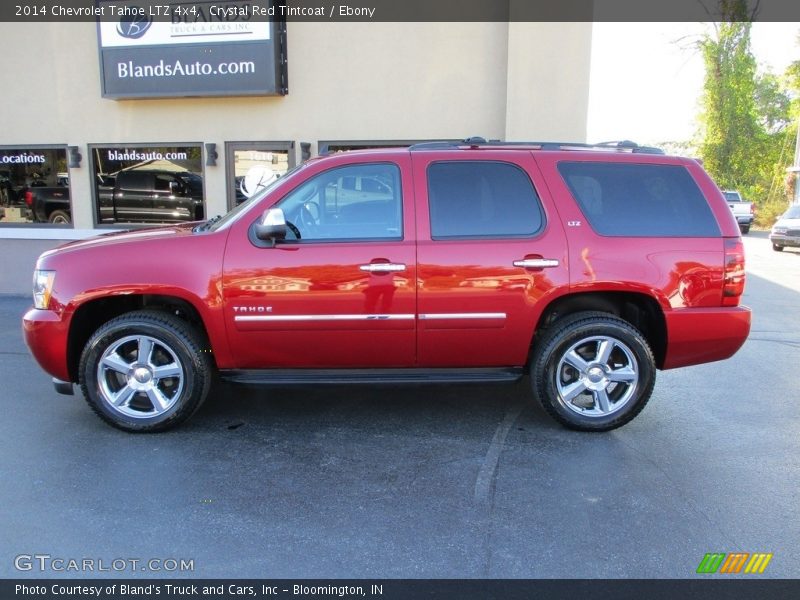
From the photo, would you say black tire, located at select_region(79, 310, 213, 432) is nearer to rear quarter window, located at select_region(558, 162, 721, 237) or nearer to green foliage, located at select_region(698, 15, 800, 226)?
rear quarter window, located at select_region(558, 162, 721, 237)

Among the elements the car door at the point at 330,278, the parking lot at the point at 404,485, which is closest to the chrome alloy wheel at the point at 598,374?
the parking lot at the point at 404,485

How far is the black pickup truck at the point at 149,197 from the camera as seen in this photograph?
9.17 metres

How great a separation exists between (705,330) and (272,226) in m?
3.11

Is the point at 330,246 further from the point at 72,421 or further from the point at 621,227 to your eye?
the point at 72,421

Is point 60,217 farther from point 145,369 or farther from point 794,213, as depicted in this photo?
point 794,213

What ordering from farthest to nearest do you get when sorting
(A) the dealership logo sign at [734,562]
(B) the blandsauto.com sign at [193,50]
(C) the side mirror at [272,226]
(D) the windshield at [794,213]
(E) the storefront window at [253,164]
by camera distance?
(D) the windshield at [794,213], (E) the storefront window at [253,164], (B) the blandsauto.com sign at [193,50], (C) the side mirror at [272,226], (A) the dealership logo sign at [734,562]

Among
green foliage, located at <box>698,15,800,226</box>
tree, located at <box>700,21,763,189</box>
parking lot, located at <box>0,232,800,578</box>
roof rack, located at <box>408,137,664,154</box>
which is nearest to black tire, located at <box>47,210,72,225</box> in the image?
parking lot, located at <box>0,232,800,578</box>

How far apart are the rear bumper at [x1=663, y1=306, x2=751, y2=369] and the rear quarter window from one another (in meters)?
0.56

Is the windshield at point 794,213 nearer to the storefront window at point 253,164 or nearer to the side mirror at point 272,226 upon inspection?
the storefront window at point 253,164

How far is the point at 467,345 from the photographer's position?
169 inches

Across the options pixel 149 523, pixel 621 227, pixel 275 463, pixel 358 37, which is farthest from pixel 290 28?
pixel 149 523

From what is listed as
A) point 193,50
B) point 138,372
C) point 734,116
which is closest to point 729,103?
point 734,116

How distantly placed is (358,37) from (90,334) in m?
5.89

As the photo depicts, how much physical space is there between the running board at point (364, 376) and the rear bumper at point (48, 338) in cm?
111
